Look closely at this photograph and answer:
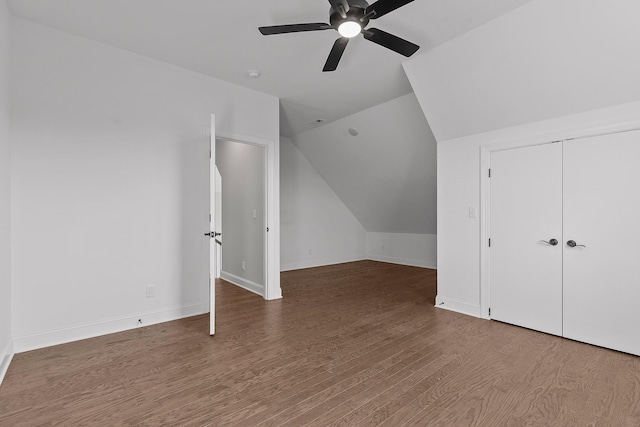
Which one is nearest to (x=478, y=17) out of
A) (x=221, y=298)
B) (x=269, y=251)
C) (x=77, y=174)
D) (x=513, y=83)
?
(x=513, y=83)

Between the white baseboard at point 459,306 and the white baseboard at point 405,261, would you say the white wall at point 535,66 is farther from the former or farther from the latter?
the white baseboard at point 405,261

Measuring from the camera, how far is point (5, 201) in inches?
97.1

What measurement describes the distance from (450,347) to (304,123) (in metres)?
4.28

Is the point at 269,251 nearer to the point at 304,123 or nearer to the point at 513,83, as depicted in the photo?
the point at 304,123

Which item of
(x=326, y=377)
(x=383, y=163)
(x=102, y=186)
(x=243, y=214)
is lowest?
(x=326, y=377)

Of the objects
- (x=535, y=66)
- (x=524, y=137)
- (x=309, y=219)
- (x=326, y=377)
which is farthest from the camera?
(x=309, y=219)

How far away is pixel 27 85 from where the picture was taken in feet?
8.90

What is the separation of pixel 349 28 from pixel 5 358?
3526mm

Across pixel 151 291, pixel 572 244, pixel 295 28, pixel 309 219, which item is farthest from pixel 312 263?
pixel 295 28

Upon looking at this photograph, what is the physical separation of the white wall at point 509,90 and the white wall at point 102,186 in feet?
8.96

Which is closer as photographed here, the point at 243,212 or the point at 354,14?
the point at 354,14

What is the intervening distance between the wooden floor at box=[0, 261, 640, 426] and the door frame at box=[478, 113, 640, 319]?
1.98 feet

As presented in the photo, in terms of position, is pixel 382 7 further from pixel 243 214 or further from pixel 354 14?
pixel 243 214

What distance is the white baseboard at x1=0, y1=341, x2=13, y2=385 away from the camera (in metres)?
2.26
